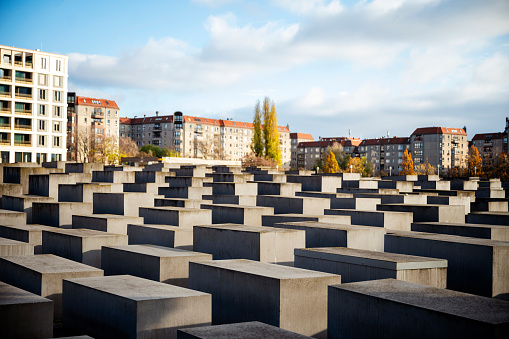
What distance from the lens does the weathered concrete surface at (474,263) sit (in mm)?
9633

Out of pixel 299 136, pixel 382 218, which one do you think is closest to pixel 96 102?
pixel 299 136

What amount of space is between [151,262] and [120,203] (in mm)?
7072

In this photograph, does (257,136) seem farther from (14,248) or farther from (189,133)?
(14,248)

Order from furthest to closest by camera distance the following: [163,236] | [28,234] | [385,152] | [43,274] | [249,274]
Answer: [385,152]
[28,234]
[163,236]
[43,274]
[249,274]

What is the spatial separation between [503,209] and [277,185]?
8.49 meters

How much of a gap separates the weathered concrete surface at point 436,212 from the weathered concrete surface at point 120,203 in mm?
8399

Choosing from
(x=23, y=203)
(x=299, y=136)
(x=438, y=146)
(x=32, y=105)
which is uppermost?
(x=299, y=136)

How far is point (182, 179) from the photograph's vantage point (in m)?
22.9

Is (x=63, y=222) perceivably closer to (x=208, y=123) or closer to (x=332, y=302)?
(x=332, y=302)

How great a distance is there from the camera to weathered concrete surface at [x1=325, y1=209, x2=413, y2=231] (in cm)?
1471

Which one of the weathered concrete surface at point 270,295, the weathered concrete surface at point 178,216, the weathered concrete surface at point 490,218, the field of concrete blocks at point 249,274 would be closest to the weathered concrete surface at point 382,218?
the field of concrete blocks at point 249,274

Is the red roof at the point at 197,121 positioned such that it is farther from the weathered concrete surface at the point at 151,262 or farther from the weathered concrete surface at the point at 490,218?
the weathered concrete surface at the point at 151,262

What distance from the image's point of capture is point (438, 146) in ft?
384

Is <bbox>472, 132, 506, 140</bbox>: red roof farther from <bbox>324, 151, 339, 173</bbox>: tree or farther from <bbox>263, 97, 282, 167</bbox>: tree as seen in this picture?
<bbox>263, 97, 282, 167</bbox>: tree
